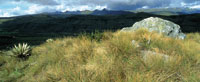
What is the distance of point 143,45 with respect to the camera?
537cm

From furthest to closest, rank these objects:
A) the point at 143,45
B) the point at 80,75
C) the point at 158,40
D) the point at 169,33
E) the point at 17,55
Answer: the point at 169,33 < the point at 17,55 < the point at 158,40 < the point at 143,45 < the point at 80,75

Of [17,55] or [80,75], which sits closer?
[80,75]

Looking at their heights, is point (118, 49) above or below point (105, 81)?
above

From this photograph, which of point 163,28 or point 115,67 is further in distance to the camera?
point 163,28

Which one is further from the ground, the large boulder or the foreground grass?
the large boulder

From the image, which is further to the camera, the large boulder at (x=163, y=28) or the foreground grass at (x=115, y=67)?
the large boulder at (x=163, y=28)

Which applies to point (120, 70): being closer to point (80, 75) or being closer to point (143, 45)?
point (80, 75)

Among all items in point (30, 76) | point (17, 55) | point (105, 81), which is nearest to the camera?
point (105, 81)

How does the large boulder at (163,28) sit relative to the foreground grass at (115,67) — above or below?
above

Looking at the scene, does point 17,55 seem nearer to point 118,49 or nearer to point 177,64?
point 118,49

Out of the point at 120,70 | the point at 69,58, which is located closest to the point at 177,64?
the point at 120,70

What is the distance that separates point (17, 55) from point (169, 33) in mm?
8400

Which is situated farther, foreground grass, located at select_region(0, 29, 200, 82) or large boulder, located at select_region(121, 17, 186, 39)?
large boulder, located at select_region(121, 17, 186, 39)

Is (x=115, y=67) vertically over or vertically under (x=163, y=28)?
under
